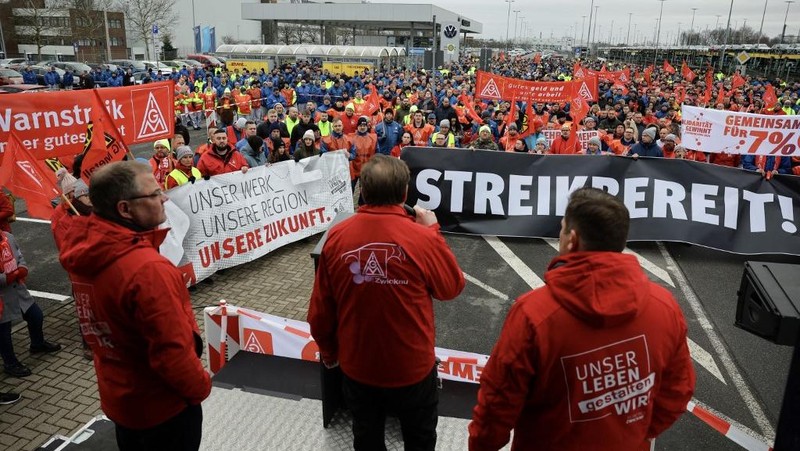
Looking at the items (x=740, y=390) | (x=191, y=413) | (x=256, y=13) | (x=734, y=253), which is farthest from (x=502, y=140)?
(x=256, y=13)

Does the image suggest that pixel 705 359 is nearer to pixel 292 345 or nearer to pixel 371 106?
pixel 292 345

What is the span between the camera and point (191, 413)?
2635 millimetres

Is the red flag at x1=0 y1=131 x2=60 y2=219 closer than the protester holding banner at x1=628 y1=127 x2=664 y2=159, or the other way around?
the red flag at x1=0 y1=131 x2=60 y2=219

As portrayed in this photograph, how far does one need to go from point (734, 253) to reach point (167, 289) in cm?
840

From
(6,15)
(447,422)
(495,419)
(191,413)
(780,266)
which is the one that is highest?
(6,15)

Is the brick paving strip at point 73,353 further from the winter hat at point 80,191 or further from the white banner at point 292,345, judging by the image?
the winter hat at point 80,191

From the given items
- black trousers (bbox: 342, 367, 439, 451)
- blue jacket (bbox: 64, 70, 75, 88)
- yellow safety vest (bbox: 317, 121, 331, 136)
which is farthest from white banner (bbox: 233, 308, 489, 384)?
blue jacket (bbox: 64, 70, 75, 88)

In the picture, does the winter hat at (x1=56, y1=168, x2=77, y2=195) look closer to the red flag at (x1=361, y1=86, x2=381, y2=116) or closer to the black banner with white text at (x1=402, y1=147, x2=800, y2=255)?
the black banner with white text at (x1=402, y1=147, x2=800, y2=255)

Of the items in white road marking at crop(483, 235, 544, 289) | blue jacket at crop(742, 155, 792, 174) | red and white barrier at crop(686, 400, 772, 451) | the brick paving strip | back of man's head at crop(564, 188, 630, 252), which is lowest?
the brick paving strip

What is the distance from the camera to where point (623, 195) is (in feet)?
28.0

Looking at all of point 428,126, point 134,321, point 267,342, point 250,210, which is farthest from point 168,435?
point 428,126

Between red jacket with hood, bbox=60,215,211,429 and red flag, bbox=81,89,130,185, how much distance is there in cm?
368

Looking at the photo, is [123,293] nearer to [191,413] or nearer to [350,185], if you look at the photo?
[191,413]

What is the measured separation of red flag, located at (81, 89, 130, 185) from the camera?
5.80 meters
